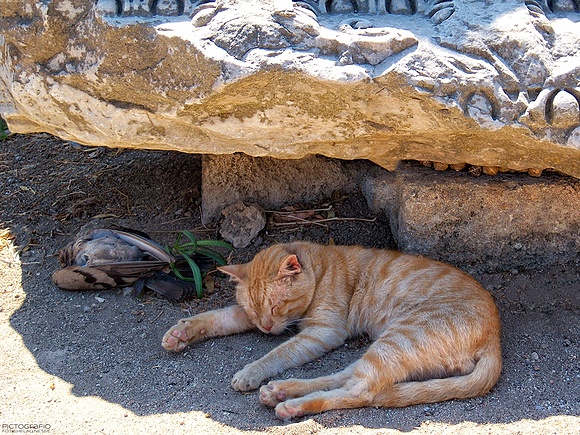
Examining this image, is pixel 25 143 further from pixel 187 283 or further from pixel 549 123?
pixel 549 123

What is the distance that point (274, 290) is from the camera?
11.1 ft

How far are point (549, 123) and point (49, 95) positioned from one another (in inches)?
81.9

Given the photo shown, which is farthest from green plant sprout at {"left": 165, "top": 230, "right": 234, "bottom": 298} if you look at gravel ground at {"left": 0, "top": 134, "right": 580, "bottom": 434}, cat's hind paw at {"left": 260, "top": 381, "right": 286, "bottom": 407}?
cat's hind paw at {"left": 260, "top": 381, "right": 286, "bottom": 407}

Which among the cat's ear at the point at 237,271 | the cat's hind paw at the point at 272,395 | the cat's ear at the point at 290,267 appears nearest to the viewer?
the cat's hind paw at the point at 272,395

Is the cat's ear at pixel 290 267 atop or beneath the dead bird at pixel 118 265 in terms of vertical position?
atop

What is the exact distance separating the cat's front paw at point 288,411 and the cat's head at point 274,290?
28.3 inches

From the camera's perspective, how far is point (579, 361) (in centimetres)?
298

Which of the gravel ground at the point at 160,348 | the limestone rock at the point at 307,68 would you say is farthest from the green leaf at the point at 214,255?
the limestone rock at the point at 307,68

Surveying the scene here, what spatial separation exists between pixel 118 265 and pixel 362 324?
51.5 inches

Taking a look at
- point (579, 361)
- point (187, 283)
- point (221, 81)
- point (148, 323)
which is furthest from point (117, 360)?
point (579, 361)

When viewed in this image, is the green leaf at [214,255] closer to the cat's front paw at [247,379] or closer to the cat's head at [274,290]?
the cat's head at [274,290]

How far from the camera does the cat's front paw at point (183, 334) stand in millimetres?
3158

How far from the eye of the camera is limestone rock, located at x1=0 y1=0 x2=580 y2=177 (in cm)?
271

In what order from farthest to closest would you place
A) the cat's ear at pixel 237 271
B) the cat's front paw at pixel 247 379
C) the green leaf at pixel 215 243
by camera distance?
the green leaf at pixel 215 243, the cat's ear at pixel 237 271, the cat's front paw at pixel 247 379
